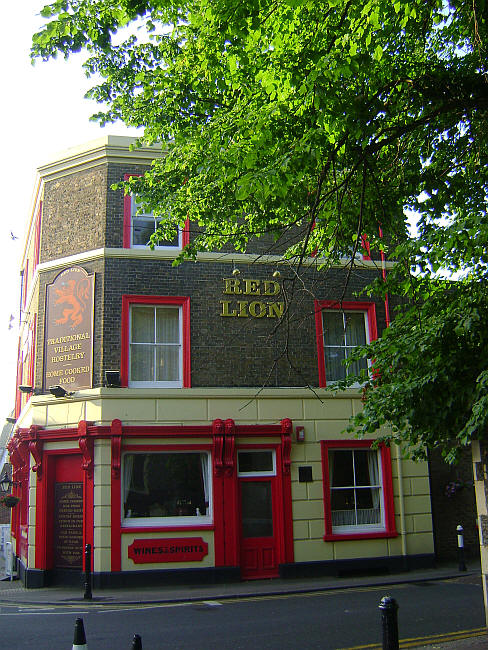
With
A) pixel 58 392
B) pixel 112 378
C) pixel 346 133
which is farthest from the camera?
pixel 58 392

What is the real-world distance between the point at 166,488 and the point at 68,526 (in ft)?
7.78

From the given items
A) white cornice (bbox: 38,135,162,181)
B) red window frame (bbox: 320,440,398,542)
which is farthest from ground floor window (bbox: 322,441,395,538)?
white cornice (bbox: 38,135,162,181)

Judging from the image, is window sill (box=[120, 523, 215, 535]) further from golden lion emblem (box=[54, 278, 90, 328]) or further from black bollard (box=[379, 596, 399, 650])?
black bollard (box=[379, 596, 399, 650])

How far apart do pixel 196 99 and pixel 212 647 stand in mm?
8467

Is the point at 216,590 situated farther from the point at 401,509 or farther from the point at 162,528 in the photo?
the point at 401,509

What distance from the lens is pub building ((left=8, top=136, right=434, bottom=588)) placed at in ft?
48.3

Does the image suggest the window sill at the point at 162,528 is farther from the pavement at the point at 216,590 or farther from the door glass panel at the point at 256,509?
the pavement at the point at 216,590

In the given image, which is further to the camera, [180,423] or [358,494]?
[358,494]

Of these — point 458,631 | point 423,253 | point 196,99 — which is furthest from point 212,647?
point 196,99

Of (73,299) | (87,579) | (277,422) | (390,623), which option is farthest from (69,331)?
(390,623)

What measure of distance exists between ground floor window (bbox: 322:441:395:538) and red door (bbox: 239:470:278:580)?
137 cm

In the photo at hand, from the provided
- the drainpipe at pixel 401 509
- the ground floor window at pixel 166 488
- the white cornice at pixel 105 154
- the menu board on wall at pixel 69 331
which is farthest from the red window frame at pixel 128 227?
the drainpipe at pixel 401 509

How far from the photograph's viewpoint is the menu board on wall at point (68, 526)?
14.8 metres

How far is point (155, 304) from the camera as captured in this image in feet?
51.9
